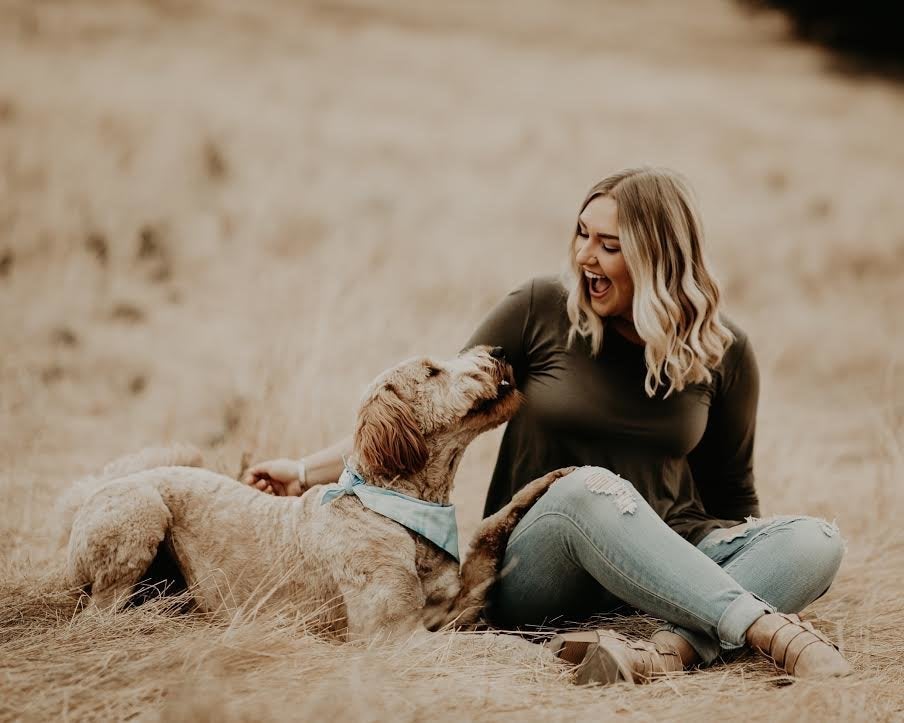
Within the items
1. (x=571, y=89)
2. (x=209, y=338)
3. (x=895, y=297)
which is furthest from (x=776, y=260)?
(x=209, y=338)

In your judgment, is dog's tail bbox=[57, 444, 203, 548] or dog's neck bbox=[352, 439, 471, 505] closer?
dog's neck bbox=[352, 439, 471, 505]

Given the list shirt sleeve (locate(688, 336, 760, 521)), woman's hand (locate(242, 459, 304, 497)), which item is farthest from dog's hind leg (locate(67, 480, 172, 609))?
shirt sleeve (locate(688, 336, 760, 521))

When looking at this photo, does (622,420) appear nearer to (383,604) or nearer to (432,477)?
(432,477)

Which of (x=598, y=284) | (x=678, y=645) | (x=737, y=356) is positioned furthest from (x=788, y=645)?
(x=598, y=284)

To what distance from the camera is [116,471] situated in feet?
12.7

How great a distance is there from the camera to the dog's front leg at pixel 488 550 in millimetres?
3584

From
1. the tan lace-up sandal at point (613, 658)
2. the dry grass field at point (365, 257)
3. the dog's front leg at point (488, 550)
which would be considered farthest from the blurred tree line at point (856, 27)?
the tan lace-up sandal at point (613, 658)

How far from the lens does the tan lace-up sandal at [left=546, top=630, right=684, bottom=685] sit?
9.89ft

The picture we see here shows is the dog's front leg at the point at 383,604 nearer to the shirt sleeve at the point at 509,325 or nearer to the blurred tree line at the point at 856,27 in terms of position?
the shirt sleeve at the point at 509,325

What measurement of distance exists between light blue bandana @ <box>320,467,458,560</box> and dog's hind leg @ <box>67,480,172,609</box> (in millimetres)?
665

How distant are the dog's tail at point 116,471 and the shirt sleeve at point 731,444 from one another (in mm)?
2352

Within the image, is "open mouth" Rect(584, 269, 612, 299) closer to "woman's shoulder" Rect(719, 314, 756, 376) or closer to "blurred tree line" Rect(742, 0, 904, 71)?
"woman's shoulder" Rect(719, 314, 756, 376)

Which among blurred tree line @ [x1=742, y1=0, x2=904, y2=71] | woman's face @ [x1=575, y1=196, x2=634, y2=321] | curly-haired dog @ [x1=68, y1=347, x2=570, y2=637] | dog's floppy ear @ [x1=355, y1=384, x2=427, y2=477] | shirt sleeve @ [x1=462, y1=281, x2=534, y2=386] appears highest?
blurred tree line @ [x1=742, y1=0, x2=904, y2=71]

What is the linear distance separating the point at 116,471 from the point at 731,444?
2.75 m
